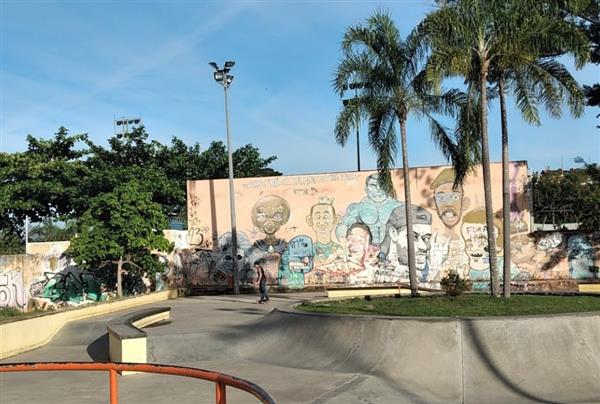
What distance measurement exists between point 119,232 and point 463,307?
15344 mm

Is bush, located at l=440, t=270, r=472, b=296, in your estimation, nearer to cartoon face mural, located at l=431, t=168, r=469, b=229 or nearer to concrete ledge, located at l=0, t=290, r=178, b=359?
concrete ledge, located at l=0, t=290, r=178, b=359

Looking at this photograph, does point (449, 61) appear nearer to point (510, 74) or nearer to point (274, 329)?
point (510, 74)

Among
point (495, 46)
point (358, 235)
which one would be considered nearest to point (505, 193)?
point (495, 46)

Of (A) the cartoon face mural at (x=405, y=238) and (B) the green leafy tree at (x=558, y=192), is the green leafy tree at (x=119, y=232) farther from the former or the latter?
(B) the green leafy tree at (x=558, y=192)

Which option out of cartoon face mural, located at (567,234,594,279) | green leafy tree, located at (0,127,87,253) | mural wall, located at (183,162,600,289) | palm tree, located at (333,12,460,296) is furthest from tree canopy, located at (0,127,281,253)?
cartoon face mural, located at (567,234,594,279)

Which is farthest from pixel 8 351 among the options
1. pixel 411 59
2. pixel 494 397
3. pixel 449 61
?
pixel 411 59

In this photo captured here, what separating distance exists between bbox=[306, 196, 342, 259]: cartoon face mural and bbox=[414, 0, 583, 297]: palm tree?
46.9ft

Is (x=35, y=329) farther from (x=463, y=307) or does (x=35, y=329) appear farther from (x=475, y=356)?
(x=475, y=356)

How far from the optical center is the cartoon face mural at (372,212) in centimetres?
2753

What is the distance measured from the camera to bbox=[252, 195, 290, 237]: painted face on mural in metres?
28.6

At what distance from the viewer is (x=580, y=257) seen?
26.1 metres

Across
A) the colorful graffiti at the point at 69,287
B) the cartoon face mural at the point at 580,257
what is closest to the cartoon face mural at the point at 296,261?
the colorful graffiti at the point at 69,287

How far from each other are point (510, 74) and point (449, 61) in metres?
2.21

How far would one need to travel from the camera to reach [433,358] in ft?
29.6
